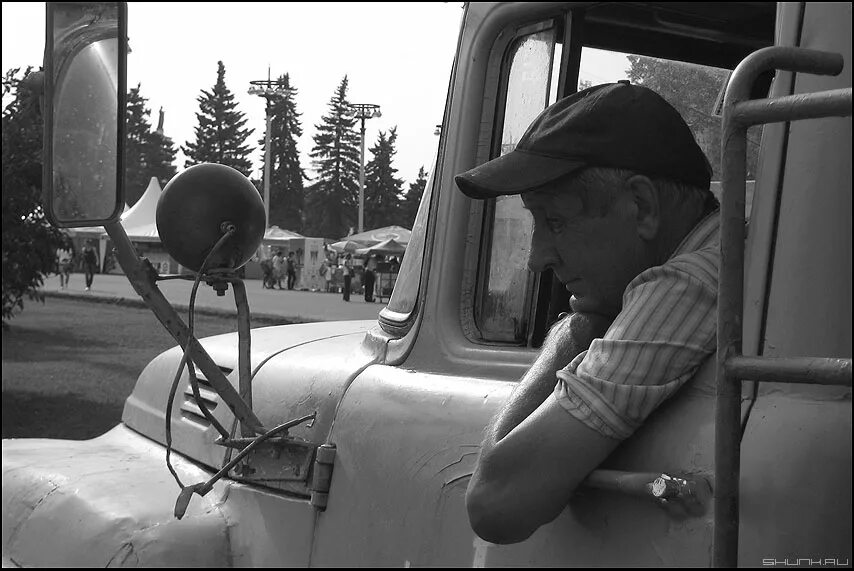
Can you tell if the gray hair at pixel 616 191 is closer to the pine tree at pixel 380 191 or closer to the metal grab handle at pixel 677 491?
the metal grab handle at pixel 677 491

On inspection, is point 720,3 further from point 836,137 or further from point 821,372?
point 821,372

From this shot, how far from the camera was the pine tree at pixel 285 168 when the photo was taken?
10.9 m

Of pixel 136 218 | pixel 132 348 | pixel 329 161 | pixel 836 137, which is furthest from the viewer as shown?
pixel 136 218

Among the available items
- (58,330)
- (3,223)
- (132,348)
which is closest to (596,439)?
(3,223)

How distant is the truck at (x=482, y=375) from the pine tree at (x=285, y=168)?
2.16m

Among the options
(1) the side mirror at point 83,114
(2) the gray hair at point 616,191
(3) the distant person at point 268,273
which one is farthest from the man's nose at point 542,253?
(3) the distant person at point 268,273

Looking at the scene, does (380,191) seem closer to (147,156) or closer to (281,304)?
(281,304)

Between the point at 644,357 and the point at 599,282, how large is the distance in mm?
250

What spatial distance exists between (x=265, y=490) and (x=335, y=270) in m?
31.9

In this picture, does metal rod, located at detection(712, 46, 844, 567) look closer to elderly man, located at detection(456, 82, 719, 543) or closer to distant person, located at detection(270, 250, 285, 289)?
elderly man, located at detection(456, 82, 719, 543)

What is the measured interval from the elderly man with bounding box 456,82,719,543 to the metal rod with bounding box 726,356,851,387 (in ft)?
0.83

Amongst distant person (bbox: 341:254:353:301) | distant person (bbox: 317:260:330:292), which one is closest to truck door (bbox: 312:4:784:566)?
distant person (bbox: 341:254:353:301)

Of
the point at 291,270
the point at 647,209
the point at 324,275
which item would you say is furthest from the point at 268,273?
the point at 647,209

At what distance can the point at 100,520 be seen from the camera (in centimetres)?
250
